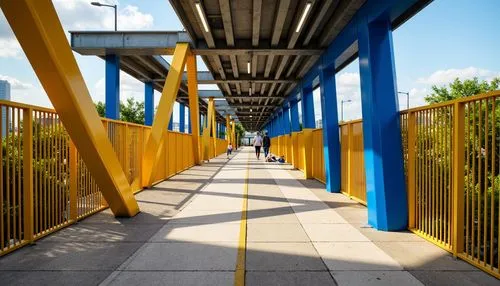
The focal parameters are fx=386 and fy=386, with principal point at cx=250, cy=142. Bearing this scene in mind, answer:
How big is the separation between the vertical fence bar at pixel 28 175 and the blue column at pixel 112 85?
12.3 m

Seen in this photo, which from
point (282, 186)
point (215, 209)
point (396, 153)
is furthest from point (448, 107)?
point (282, 186)

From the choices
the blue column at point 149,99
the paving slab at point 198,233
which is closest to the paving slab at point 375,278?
the paving slab at point 198,233

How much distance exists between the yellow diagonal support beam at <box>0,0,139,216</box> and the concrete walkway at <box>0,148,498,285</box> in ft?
3.77

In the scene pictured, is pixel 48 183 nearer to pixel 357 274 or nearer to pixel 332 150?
pixel 357 274

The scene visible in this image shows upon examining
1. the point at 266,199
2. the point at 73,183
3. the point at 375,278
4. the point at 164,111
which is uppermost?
the point at 164,111

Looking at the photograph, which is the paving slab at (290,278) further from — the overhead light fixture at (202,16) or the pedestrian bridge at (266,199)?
the overhead light fixture at (202,16)

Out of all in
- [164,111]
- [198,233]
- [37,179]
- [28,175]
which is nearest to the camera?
[28,175]

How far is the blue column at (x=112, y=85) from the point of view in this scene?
17.3 meters

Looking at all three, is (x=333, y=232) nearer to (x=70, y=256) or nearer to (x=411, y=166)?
(x=411, y=166)

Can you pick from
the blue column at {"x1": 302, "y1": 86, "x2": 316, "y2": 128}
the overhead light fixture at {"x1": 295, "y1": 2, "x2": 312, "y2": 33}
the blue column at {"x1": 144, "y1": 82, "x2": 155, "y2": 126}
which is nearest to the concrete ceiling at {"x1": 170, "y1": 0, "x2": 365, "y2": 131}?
the overhead light fixture at {"x1": 295, "y1": 2, "x2": 312, "y2": 33}

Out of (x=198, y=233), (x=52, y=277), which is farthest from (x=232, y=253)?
(x=52, y=277)

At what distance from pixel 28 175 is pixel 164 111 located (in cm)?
784

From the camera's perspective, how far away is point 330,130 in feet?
38.9

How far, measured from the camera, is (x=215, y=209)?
8.61 metres
